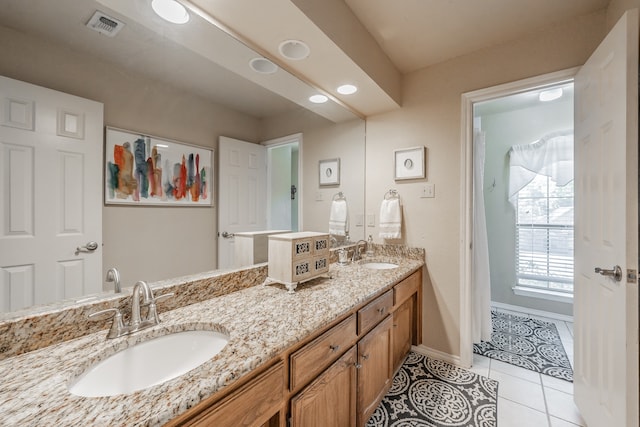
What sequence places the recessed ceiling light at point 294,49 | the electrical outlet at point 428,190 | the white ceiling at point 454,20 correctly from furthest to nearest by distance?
1. the electrical outlet at point 428,190
2. the white ceiling at point 454,20
3. the recessed ceiling light at point 294,49

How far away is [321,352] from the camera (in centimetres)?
103

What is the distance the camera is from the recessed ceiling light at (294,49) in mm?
1432

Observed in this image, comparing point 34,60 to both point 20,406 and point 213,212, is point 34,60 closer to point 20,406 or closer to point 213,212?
point 213,212

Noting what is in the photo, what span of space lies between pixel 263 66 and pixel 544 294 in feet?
12.0

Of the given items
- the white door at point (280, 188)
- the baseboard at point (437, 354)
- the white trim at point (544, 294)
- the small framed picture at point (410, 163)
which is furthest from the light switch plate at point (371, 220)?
the white trim at point (544, 294)

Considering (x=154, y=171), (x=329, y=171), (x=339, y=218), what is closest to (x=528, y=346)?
(x=339, y=218)

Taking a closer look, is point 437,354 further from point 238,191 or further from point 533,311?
point 238,191

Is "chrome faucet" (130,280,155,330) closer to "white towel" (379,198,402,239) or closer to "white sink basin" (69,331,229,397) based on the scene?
"white sink basin" (69,331,229,397)

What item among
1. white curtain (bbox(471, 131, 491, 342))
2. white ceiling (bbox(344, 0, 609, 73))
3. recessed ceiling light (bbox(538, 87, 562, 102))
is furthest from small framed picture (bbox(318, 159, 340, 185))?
recessed ceiling light (bbox(538, 87, 562, 102))

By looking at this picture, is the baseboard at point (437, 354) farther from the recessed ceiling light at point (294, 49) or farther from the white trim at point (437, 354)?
the recessed ceiling light at point (294, 49)

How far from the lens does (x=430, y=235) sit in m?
2.18

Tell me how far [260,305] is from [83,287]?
0.62 m

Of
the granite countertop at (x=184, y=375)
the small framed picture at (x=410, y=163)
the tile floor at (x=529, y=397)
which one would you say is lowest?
the tile floor at (x=529, y=397)

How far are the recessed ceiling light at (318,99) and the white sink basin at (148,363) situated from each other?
5.23ft
